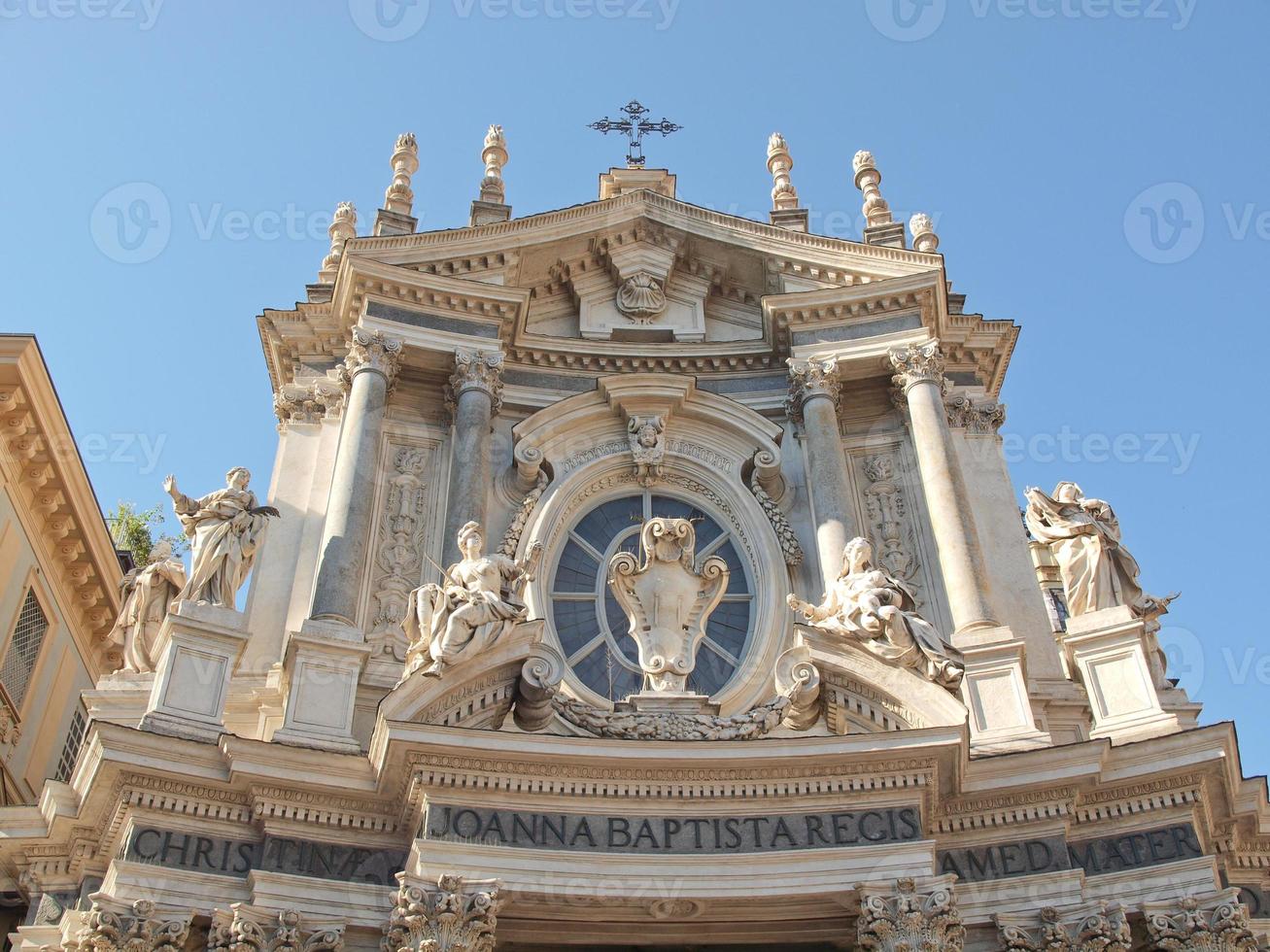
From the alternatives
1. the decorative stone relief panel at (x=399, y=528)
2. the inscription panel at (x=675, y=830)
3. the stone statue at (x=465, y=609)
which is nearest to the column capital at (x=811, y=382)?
the decorative stone relief panel at (x=399, y=528)

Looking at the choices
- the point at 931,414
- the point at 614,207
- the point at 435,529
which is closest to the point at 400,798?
the point at 435,529

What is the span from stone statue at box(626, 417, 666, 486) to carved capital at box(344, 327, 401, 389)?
3.10 metres

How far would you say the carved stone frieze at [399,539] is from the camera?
15344mm

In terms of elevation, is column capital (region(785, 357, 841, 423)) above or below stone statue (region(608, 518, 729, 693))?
above

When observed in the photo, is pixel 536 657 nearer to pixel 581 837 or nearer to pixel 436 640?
pixel 436 640

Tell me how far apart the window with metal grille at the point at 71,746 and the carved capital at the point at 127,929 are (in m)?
8.99

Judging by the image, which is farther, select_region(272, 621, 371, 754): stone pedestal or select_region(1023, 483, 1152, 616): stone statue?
select_region(1023, 483, 1152, 616): stone statue

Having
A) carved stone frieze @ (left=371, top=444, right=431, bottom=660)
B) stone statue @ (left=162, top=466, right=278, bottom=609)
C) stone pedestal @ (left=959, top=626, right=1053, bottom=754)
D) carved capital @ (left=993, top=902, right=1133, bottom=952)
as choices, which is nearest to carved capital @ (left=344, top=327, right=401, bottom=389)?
carved stone frieze @ (left=371, top=444, right=431, bottom=660)

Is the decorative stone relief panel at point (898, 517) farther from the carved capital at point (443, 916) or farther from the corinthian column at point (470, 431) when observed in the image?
the carved capital at point (443, 916)

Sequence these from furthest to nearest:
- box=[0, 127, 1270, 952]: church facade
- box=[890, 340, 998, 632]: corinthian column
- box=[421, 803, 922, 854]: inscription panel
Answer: box=[890, 340, 998, 632]: corinthian column, box=[421, 803, 922, 854]: inscription panel, box=[0, 127, 1270, 952]: church facade

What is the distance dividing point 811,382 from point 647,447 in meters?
2.24

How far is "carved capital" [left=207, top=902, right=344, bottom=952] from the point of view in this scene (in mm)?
11133

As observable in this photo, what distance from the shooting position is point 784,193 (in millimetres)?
21156

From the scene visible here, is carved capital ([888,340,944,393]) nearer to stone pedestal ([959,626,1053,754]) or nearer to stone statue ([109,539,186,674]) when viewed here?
stone pedestal ([959,626,1053,754])
